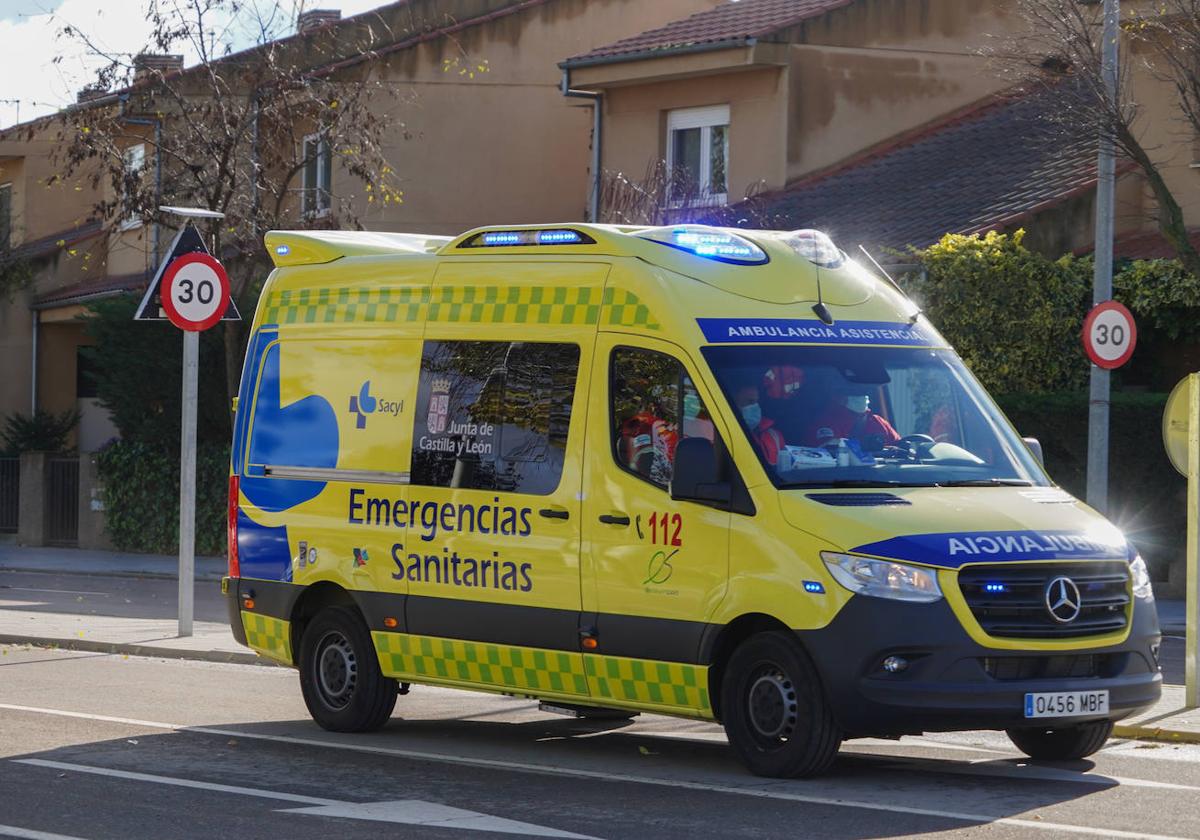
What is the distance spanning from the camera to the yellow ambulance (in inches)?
355

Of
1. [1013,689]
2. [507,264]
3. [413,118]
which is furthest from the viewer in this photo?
[413,118]

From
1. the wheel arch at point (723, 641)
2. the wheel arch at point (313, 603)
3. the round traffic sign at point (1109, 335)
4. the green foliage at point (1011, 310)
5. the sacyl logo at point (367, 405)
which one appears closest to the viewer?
the wheel arch at point (723, 641)

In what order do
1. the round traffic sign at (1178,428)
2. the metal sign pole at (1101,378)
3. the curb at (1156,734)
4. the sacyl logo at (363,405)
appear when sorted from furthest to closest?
1. the metal sign pole at (1101,378)
2. the round traffic sign at (1178,428)
3. the sacyl logo at (363,405)
4. the curb at (1156,734)

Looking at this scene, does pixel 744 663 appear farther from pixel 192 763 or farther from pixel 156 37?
pixel 156 37

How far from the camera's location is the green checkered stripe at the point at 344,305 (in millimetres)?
11281

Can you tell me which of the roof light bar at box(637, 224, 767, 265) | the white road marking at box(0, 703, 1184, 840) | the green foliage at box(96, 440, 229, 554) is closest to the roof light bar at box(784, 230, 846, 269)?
the roof light bar at box(637, 224, 767, 265)

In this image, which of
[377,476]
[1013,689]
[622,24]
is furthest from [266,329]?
[622,24]

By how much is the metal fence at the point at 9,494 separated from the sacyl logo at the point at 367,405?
84.0 feet

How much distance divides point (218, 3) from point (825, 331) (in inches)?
759

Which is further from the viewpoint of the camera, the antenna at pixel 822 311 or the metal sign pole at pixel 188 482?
the metal sign pole at pixel 188 482

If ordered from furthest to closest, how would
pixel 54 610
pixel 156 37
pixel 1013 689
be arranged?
pixel 156 37 < pixel 54 610 < pixel 1013 689

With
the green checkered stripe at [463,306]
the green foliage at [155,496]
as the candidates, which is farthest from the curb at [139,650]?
the green foliage at [155,496]

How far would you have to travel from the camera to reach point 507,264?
10.8m

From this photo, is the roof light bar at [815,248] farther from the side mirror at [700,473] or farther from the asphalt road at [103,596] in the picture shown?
the asphalt road at [103,596]
